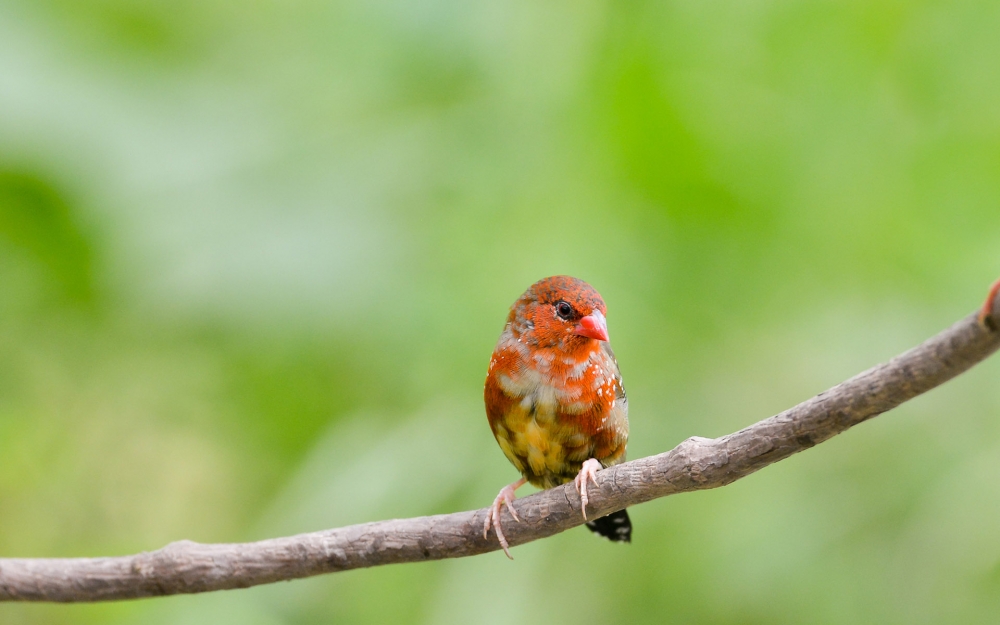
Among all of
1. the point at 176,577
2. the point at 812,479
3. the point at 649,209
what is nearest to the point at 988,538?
the point at 812,479

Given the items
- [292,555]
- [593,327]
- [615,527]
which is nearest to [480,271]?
[593,327]

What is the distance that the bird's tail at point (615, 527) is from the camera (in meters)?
3.01

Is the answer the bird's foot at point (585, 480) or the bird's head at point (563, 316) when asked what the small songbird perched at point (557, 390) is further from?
the bird's foot at point (585, 480)

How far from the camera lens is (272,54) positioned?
Answer: 4059 millimetres

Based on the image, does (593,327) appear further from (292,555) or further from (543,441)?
(292,555)

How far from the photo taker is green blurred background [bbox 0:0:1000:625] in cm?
329

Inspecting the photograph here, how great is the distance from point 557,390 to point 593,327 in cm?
22

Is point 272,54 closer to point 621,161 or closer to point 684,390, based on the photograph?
point 621,161

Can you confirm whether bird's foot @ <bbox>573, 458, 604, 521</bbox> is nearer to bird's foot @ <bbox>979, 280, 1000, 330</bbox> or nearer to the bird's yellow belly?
the bird's yellow belly

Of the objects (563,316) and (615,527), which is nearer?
(563,316)

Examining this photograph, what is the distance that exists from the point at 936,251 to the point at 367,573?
2.62 m

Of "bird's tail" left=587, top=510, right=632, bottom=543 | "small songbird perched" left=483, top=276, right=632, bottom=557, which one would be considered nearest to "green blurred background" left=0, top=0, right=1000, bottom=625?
"bird's tail" left=587, top=510, right=632, bottom=543

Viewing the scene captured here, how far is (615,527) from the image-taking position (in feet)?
9.99

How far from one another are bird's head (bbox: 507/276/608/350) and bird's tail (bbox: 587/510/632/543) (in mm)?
703
